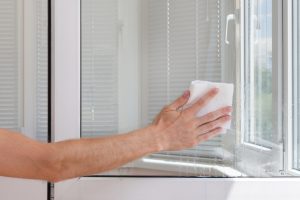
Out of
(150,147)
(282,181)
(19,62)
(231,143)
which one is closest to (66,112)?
(19,62)

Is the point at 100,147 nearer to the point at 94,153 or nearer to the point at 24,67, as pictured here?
the point at 94,153

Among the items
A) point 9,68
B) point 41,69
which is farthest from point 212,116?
point 9,68

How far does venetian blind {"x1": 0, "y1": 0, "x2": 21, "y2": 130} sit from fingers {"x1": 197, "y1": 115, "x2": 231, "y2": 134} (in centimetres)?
72

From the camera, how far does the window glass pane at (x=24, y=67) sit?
5.48ft

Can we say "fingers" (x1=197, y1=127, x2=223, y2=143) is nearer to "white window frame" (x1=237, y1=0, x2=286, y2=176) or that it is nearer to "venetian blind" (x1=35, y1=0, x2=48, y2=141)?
"white window frame" (x1=237, y1=0, x2=286, y2=176)

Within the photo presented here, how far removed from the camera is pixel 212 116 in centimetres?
153

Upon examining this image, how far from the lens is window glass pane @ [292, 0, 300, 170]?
1721mm

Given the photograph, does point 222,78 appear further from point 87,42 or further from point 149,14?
point 87,42

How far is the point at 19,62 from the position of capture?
1684 mm

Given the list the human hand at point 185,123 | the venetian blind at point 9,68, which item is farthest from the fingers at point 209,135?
the venetian blind at point 9,68

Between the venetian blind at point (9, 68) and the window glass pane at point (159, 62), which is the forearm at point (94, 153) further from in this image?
the venetian blind at point (9, 68)

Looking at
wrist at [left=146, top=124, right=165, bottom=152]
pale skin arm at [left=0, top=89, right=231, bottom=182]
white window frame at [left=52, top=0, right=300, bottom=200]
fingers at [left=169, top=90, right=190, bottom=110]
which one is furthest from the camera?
white window frame at [left=52, top=0, right=300, bottom=200]

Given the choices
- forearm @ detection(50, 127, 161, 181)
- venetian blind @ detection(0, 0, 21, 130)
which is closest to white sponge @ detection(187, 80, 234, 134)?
forearm @ detection(50, 127, 161, 181)

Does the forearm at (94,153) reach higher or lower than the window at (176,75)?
lower
